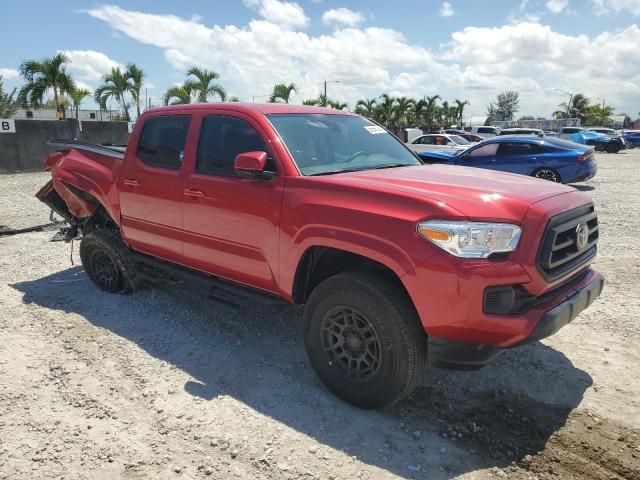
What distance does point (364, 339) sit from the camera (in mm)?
3123

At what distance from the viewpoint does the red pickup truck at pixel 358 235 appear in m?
2.67

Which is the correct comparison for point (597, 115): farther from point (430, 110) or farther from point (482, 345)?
point (482, 345)

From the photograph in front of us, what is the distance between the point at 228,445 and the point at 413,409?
1204 mm

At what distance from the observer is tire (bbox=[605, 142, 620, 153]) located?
3228 cm

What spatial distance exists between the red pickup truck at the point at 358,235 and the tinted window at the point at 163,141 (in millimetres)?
16

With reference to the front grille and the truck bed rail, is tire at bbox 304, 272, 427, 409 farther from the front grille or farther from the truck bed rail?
the truck bed rail

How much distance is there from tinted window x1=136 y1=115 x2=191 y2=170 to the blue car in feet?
30.9

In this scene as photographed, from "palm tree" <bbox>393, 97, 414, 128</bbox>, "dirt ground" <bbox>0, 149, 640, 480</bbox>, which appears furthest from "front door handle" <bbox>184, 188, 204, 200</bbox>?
"palm tree" <bbox>393, 97, 414, 128</bbox>

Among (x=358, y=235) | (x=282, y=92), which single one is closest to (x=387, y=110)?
(x=282, y=92)

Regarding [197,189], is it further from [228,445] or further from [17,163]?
[17,163]

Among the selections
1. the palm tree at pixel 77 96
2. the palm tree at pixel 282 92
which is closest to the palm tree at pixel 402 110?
the palm tree at pixel 282 92

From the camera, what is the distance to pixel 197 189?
402 cm

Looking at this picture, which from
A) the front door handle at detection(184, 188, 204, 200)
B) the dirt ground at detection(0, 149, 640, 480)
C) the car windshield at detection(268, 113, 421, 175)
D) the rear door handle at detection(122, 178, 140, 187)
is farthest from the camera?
the rear door handle at detection(122, 178, 140, 187)

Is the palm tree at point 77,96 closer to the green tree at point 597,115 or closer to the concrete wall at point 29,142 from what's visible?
the concrete wall at point 29,142
